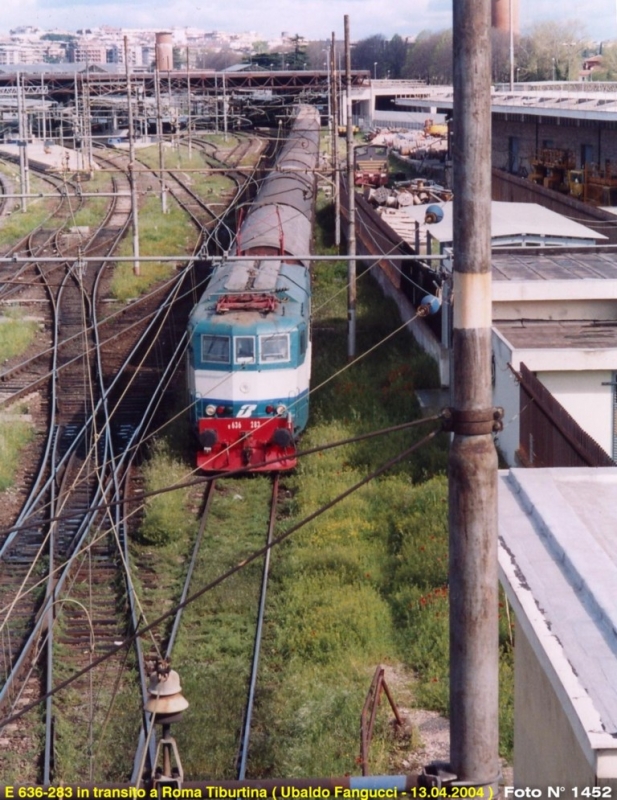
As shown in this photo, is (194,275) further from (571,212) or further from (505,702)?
(505,702)

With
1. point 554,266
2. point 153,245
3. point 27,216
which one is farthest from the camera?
point 27,216

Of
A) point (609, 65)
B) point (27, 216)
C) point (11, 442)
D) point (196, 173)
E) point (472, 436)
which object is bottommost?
point (11, 442)

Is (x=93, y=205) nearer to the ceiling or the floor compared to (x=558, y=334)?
nearer to the ceiling

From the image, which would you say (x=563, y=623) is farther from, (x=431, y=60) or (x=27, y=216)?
(x=431, y=60)

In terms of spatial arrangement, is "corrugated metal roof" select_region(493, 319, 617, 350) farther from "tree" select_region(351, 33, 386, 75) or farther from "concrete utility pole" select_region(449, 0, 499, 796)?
"tree" select_region(351, 33, 386, 75)

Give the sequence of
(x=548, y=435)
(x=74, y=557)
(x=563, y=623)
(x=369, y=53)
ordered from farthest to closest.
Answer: (x=369, y=53), (x=548, y=435), (x=74, y=557), (x=563, y=623)

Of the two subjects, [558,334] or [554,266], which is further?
[554,266]

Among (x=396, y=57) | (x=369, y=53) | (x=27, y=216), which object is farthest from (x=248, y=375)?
(x=369, y=53)

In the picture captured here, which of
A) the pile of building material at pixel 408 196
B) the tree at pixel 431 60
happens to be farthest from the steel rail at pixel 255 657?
the tree at pixel 431 60
